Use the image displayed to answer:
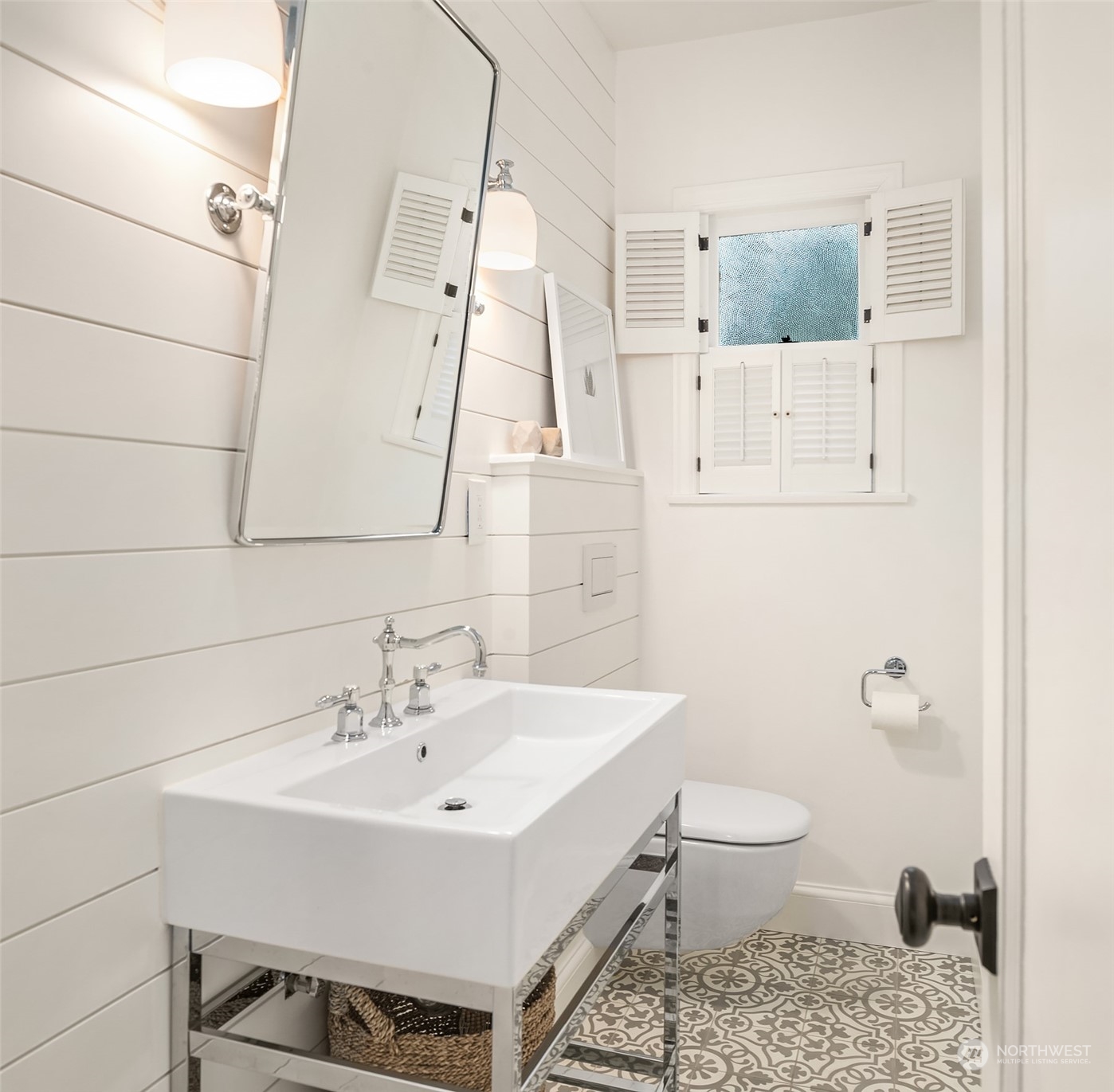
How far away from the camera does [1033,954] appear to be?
524 mm

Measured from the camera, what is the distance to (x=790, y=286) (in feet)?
9.34

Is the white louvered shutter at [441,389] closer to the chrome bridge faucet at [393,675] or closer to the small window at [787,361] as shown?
the chrome bridge faucet at [393,675]

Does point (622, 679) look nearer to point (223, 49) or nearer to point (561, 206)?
point (561, 206)

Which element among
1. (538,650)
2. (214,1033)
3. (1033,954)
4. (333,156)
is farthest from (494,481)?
(1033,954)

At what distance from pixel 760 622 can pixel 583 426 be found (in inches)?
33.4

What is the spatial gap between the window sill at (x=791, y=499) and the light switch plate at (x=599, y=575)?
1.21 feet

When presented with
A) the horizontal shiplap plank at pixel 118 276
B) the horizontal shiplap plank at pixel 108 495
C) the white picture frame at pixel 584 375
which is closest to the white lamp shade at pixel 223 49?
the horizontal shiplap plank at pixel 118 276

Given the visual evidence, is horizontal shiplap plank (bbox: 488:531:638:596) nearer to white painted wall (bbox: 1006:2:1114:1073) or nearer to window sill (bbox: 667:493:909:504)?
window sill (bbox: 667:493:909:504)

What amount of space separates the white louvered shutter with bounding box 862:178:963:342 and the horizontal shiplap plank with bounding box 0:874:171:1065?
2386mm

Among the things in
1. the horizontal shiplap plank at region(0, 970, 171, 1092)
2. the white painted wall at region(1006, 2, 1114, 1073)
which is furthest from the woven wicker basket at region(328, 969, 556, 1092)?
the white painted wall at region(1006, 2, 1114, 1073)

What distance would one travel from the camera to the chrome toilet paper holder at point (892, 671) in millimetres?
2660

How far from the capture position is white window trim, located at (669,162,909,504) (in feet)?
8.73

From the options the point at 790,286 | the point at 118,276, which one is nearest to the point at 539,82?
the point at 790,286

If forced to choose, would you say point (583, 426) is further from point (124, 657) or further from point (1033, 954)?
point (1033, 954)
